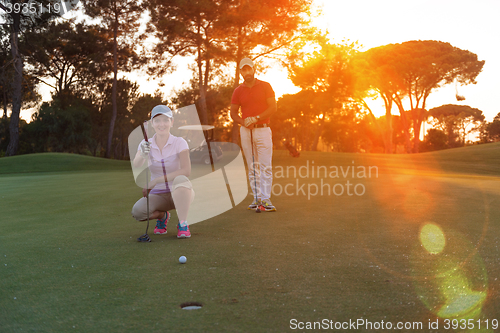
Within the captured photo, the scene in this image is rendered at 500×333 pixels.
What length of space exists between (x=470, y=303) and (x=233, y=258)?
166 cm

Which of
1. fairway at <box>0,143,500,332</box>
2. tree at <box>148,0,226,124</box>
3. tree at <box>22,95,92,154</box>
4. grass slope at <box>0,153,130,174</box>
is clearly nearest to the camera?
fairway at <box>0,143,500,332</box>

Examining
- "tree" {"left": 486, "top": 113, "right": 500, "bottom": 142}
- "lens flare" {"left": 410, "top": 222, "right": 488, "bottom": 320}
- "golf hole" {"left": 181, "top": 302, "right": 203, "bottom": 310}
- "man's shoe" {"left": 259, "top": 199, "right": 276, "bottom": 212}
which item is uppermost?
"tree" {"left": 486, "top": 113, "right": 500, "bottom": 142}

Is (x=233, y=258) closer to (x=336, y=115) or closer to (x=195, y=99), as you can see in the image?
(x=195, y=99)

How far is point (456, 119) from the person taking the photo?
73250 millimetres

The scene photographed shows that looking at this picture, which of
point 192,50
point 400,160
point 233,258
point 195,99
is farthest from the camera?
point 195,99

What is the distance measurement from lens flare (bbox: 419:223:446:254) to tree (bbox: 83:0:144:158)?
101 ft

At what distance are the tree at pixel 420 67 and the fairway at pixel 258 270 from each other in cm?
3557

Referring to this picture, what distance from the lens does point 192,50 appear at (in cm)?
2762

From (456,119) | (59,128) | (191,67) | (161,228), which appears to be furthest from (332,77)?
(456,119)

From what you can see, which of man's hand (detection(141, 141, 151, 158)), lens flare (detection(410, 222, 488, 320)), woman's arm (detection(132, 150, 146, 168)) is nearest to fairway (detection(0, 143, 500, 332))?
lens flare (detection(410, 222, 488, 320))

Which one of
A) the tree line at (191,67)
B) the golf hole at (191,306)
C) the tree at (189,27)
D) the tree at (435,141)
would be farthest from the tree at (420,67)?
the golf hole at (191,306)

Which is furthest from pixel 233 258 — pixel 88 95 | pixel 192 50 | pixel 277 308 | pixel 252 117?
pixel 88 95

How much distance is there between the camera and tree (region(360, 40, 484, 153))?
38312 millimetres

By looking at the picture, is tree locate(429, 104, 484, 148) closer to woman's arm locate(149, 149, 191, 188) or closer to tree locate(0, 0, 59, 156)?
tree locate(0, 0, 59, 156)
